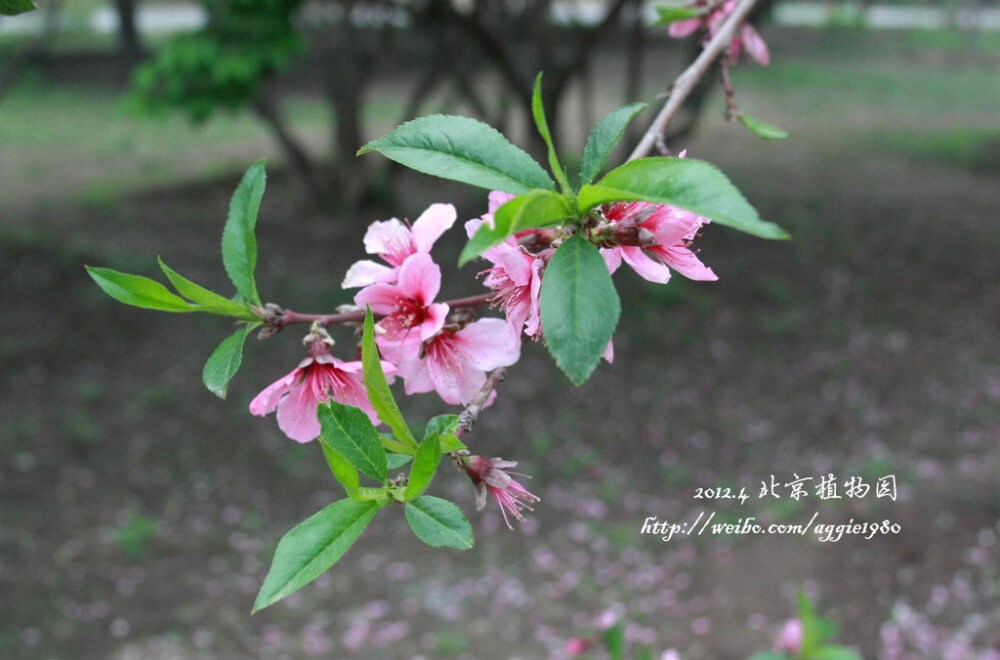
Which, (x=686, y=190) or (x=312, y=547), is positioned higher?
(x=686, y=190)

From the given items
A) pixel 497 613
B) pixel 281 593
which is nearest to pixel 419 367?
pixel 281 593

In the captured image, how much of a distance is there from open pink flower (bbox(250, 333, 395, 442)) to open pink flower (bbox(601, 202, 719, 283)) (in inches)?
10.2

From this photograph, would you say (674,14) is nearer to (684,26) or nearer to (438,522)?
(684,26)

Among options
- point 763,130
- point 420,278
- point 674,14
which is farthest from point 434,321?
point 674,14

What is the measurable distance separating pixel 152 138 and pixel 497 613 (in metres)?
9.42

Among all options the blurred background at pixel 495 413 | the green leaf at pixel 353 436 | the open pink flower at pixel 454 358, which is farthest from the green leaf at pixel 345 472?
the blurred background at pixel 495 413

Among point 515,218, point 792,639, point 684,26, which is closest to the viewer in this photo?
point 515,218

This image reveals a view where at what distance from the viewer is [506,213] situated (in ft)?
1.85

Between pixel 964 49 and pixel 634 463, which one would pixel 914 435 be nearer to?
pixel 634 463

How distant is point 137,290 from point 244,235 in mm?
119

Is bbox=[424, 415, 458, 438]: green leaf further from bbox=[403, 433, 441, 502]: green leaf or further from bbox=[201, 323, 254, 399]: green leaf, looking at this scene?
bbox=[201, 323, 254, 399]: green leaf

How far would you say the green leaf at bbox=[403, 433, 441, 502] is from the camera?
63 centimetres

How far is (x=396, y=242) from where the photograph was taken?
0.86m

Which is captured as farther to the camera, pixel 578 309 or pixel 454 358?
pixel 454 358
